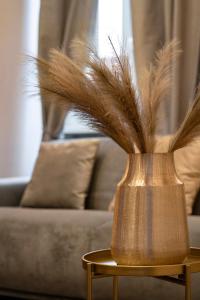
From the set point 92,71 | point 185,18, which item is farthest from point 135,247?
point 185,18

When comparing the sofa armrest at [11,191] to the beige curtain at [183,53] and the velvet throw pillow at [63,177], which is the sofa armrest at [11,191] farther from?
the beige curtain at [183,53]

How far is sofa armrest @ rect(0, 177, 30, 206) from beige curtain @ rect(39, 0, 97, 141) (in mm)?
653

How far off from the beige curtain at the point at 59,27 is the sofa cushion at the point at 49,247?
1.35 meters

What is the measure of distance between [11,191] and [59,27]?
128 cm

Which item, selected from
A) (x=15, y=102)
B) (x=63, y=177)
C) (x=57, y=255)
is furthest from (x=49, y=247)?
(x=15, y=102)

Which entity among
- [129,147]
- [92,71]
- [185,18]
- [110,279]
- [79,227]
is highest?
[185,18]

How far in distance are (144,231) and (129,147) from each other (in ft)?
0.75

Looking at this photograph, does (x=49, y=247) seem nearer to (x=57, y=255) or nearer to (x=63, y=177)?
(x=57, y=255)

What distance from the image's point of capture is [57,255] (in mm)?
2539

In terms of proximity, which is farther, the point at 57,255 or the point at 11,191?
the point at 11,191

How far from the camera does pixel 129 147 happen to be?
1627mm

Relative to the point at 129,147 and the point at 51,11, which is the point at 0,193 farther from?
the point at 129,147

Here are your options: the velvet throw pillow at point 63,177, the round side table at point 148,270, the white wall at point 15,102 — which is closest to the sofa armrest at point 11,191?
the velvet throw pillow at point 63,177

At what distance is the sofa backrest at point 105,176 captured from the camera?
127 inches
